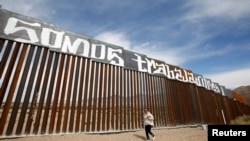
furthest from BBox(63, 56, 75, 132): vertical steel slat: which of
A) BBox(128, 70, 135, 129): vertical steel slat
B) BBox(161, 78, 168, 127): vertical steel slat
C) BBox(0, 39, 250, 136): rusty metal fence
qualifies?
BBox(161, 78, 168, 127): vertical steel slat

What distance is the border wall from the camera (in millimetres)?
5266

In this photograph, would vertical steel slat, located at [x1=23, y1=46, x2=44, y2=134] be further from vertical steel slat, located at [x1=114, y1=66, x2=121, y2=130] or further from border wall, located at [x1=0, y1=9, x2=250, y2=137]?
vertical steel slat, located at [x1=114, y1=66, x2=121, y2=130]

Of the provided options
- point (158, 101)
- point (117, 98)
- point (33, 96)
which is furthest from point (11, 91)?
point (158, 101)

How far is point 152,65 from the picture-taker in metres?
10.1

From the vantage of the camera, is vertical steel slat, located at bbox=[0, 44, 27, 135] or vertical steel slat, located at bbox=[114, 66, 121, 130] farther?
vertical steel slat, located at bbox=[114, 66, 121, 130]

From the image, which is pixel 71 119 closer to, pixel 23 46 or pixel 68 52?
pixel 68 52

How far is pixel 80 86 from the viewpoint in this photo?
6496 mm

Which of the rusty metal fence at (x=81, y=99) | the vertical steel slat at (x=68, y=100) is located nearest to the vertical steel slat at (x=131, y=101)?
the rusty metal fence at (x=81, y=99)

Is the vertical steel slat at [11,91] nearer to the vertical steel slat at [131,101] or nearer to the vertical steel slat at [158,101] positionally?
the vertical steel slat at [131,101]

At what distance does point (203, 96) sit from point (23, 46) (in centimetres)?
1366

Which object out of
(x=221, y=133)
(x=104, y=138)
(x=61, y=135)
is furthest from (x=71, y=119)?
(x=221, y=133)

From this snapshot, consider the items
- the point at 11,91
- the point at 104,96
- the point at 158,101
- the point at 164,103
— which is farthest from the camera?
the point at 164,103

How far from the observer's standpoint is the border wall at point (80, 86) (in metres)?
5.27

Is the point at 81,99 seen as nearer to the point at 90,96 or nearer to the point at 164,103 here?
the point at 90,96
